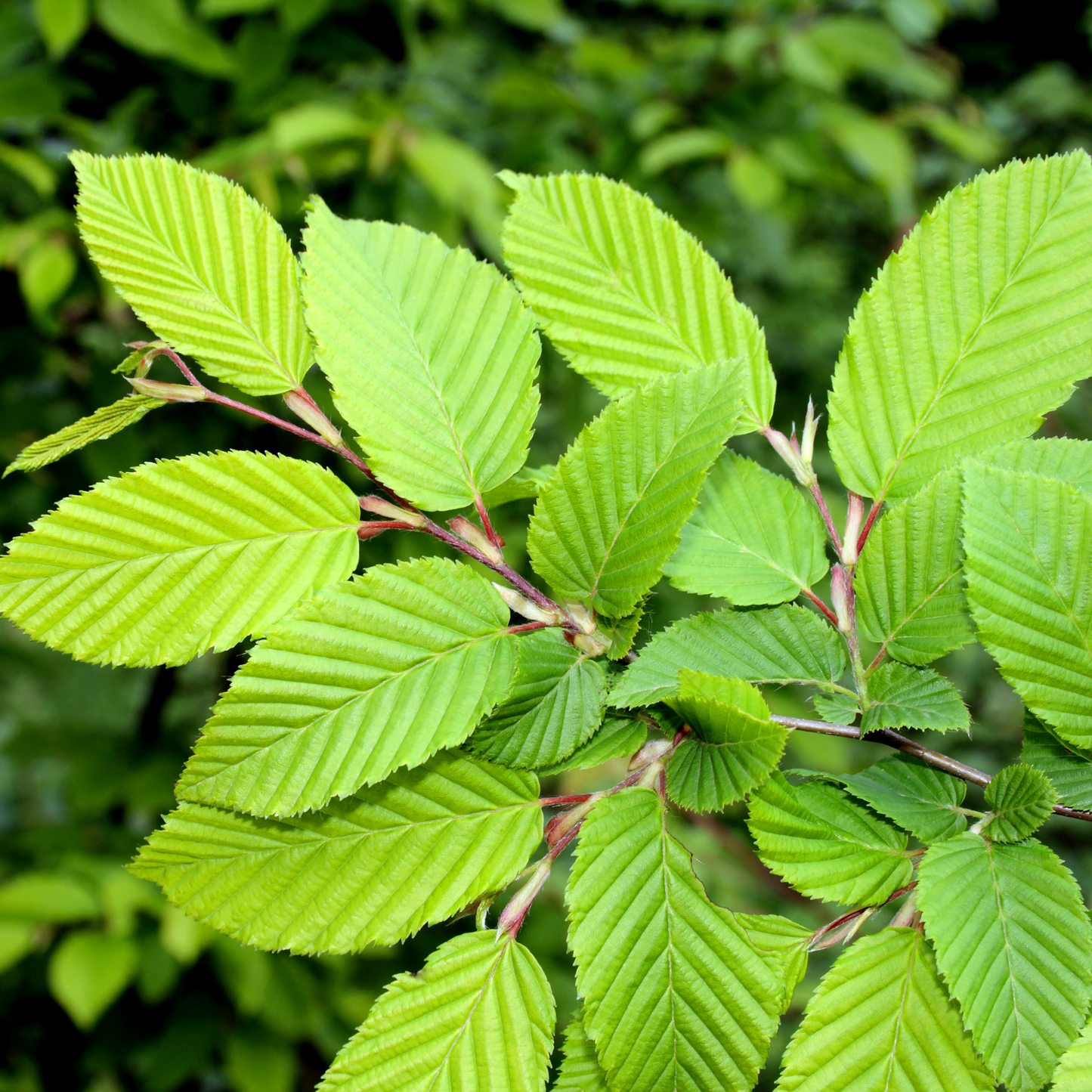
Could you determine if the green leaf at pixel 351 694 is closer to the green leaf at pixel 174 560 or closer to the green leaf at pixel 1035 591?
the green leaf at pixel 174 560

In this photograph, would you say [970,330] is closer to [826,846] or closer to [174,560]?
[826,846]

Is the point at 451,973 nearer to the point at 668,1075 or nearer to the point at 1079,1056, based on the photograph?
the point at 668,1075

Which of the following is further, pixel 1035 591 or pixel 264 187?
pixel 264 187

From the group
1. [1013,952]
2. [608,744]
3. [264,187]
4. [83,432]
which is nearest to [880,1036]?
[1013,952]

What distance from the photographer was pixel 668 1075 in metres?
0.39

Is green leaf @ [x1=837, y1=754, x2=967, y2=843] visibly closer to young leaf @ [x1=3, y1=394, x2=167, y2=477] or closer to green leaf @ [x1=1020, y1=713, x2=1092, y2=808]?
green leaf @ [x1=1020, y1=713, x2=1092, y2=808]

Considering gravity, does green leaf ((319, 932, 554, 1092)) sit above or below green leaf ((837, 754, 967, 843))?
below

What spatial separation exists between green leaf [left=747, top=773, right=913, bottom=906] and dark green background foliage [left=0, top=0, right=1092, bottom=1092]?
30.7 inches

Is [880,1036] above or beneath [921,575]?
→ beneath

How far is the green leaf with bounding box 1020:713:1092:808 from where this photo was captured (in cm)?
41

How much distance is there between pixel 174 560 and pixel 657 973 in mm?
270

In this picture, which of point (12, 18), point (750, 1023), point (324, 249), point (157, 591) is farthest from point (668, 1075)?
point (12, 18)

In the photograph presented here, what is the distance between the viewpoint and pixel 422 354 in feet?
1.45

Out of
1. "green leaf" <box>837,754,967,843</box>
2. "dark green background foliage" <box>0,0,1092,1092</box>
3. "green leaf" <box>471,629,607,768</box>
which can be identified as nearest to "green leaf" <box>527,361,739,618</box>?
"green leaf" <box>471,629,607,768</box>
